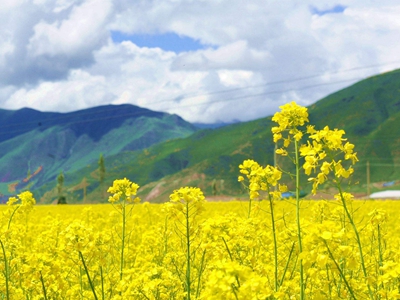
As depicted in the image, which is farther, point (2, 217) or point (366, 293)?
point (2, 217)

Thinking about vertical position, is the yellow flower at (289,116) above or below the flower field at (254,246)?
above

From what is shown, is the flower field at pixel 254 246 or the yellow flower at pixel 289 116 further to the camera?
the yellow flower at pixel 289 116

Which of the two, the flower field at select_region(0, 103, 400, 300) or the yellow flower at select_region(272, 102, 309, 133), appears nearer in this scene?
the flower field at select_region(0, 103, 400, 300)

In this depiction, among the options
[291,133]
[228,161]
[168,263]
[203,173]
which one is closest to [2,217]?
[168,263]

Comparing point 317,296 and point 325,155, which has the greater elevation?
point 325,155

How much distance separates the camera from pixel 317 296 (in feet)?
14.2

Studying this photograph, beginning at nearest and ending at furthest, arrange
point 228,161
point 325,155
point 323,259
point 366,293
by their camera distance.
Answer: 1. point 323,259
2. point 325,155
3. point 366,293
4. point 228,161

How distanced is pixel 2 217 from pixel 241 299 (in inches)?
260

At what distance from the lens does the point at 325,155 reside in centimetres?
400

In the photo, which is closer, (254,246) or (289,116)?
(289,116)

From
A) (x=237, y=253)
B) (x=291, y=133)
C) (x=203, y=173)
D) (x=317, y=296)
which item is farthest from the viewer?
(x=203, y=173)

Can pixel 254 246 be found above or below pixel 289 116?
below

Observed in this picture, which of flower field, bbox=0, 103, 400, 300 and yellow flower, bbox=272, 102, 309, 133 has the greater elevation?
yellow flower, bbox=272, 102, 309, 133

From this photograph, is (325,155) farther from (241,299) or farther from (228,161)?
(228,161)
